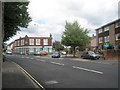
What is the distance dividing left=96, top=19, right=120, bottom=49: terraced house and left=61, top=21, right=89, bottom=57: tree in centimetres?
872

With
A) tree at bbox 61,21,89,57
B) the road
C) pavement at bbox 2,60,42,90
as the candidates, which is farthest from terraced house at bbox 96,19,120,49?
pavement at bbox 2,60,42,90

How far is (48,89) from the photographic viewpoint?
6.16m

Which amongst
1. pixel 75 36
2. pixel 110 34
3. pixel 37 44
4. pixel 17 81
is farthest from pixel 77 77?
pixel 37 44

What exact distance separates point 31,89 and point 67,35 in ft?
91.3

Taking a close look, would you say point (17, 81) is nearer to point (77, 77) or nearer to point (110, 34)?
point (77, 77)

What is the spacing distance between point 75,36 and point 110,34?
13.3 meters

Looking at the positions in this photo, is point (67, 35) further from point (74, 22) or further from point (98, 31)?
point (98, 31)

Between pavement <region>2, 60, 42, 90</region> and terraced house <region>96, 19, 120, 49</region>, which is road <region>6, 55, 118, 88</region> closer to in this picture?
pavement <region>2, 60, 42, 90</region>

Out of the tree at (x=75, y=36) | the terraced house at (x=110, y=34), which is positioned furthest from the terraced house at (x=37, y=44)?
the tree at (x=75, y=36)

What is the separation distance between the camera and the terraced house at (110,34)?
36831 mm

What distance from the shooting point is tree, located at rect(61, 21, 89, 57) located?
104 feet

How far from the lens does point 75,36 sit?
32406 millimetres

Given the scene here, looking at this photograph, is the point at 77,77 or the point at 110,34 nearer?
the point at 77,77

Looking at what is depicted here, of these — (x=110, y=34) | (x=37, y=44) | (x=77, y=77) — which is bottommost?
(x=77, y=77)
